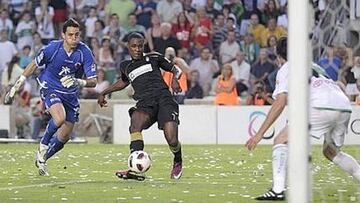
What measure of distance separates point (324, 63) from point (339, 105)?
238cm

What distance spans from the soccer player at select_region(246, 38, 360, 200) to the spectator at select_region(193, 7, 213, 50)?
17.8 metres

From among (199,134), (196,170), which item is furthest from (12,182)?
(199,134)

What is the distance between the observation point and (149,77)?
1667 centimetres

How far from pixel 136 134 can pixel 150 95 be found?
74 centimetres

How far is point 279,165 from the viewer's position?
12.6 meters

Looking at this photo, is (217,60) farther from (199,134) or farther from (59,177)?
(59,177)

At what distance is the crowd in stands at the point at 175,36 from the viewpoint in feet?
99.7

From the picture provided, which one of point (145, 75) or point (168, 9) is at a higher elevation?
point (168, 9)

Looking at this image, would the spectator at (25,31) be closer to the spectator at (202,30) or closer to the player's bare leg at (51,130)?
the spectator at (202,30)

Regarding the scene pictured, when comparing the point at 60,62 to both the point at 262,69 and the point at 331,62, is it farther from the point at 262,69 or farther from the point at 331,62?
the point at 262,69

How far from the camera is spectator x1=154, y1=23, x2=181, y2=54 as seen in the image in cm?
3084

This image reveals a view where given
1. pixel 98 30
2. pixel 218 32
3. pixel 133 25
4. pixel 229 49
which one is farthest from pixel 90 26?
pixel 229 49

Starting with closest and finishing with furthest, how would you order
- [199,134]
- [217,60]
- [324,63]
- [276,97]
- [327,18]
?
1. [276,97]
2. [327,18]
3. [324,63]
4. [199,134]
5. [217,60]

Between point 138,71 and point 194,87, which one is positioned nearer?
point 138,71
